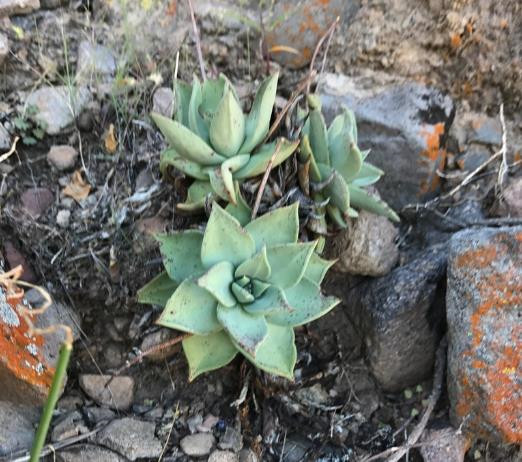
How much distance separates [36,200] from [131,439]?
0.75 m

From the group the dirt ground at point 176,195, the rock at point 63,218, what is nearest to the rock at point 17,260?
the dirt ground at point 176,195

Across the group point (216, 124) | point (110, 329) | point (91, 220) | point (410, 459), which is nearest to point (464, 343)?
point (410, 459)

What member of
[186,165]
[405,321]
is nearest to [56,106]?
[186,165]

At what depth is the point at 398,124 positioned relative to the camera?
198cm

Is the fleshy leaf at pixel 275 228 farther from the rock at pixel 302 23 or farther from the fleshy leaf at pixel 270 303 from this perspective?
the rock at pixel 302 23

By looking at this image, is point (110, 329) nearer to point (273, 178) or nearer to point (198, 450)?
point (198, 450)

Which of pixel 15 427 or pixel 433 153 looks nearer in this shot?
pixel 15 427

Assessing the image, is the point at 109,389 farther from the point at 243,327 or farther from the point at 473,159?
the point at 473,159

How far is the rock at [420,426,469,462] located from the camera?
1.68m

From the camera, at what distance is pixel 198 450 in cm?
168

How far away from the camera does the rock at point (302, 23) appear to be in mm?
2107

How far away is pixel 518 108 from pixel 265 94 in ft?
3.17

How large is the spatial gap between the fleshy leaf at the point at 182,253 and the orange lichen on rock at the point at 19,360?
39 cm

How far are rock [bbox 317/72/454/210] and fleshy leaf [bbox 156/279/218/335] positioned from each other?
0.81 meters
